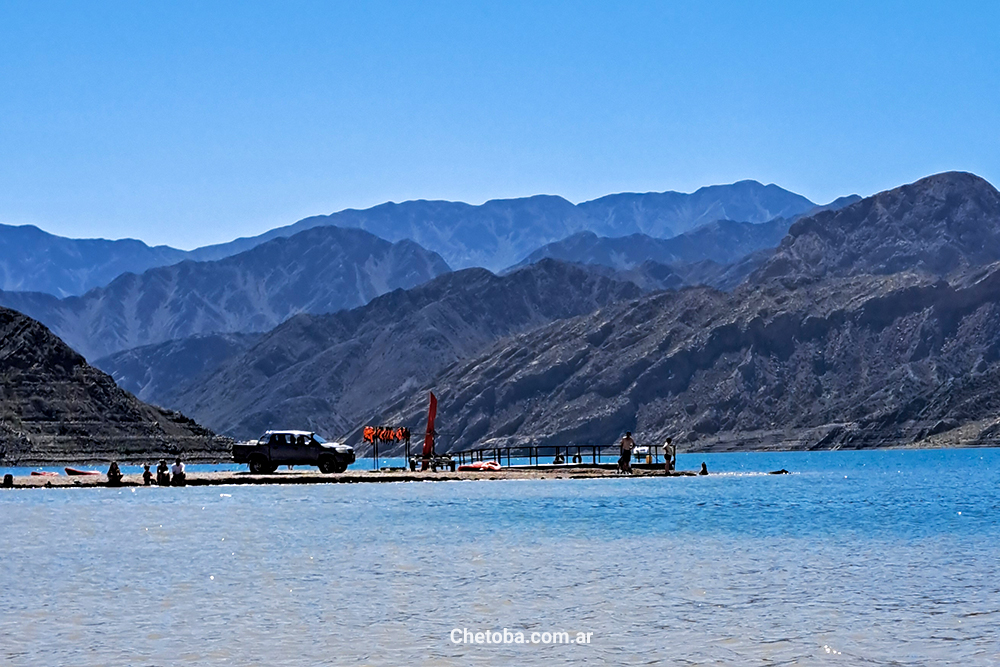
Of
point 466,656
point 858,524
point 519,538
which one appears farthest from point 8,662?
point 858,524

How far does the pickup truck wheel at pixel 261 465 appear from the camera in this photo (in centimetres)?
9412

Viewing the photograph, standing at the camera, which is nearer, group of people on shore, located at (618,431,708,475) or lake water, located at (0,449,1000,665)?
lake water, located at (0,449,1000,665)

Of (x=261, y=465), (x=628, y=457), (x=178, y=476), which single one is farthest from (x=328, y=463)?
(x=628, y=457)

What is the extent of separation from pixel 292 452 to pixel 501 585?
5993 cm

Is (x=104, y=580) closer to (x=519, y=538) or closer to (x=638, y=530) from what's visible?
(x=519, y=538)

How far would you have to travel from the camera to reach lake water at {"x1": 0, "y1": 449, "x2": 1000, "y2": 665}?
24.1 metres

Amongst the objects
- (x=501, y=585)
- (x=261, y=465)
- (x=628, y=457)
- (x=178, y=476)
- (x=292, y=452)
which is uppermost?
(x=292, y=452)

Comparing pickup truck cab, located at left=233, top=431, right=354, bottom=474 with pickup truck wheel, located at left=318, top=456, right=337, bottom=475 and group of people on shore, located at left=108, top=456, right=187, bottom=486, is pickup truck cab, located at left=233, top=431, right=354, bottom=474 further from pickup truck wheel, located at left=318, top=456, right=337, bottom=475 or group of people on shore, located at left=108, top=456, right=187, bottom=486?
group of people on shore, located at left=108, top=456, right=187, bottom=486

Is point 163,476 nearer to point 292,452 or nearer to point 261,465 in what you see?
point 261,465

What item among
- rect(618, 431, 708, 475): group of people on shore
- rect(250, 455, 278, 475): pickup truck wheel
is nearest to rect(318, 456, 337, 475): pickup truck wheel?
rect(250, 455, 278, 475): pickup truck wheel

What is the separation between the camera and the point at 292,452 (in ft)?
301

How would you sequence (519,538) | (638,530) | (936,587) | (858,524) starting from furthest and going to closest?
(858,524) < (638,530) < (519,538) < (936,587)

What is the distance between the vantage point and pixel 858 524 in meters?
54.0

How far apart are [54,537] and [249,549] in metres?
9.95
